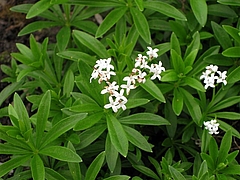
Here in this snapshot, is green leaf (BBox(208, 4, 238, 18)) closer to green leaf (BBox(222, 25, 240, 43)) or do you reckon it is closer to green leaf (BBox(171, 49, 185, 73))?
green leaf (BBox(222, 25, 240, 43))

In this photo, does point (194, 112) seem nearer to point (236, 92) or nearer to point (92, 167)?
point (236, 92)

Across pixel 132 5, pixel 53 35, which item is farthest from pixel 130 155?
pixel 53 35

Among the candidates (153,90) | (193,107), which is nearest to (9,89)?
(153,90)

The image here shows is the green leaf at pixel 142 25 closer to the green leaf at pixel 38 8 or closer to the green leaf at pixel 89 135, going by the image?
the green leaf at pixel 38 8

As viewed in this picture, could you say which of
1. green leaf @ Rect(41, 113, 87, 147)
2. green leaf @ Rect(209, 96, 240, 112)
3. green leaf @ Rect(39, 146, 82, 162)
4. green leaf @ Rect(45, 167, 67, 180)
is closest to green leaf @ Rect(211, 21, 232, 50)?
green leaf @ Rect(209, 96, 240, 112)

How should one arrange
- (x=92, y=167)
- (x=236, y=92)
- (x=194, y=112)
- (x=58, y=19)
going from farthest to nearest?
1. (x=58, y=19)
2. (x=236, y=92)
3. (x=194, y=112)
4. (x=92, y=167)
